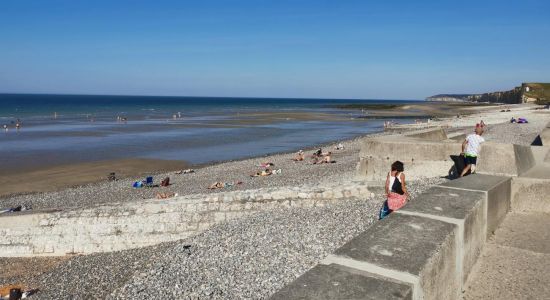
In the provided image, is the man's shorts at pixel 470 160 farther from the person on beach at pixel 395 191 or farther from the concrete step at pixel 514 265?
the concrete step at pixel 514 265

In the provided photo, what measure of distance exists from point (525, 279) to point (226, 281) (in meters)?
4.03

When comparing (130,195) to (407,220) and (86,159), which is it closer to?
(86,159)

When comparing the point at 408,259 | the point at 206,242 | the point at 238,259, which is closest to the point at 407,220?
the point at 408,259

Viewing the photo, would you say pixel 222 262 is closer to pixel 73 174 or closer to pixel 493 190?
pixel 493 190

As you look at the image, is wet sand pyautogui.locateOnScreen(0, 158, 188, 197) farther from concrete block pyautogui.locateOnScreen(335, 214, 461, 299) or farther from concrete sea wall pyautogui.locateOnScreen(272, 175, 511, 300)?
concrete block pyautogui.locateOnScreen(335, 214, 461, 299)

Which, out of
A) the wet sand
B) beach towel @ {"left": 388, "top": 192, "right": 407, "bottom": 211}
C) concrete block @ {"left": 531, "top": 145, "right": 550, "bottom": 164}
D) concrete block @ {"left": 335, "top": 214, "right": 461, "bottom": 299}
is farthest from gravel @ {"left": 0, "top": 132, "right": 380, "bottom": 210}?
concrete block @ {"left": 335, "top": 214, "right": 461, "bottom": 299}

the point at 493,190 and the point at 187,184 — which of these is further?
the point at 187,184

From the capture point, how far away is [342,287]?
7.69 ft

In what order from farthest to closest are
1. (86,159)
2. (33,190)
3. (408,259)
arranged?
(86,159) → (33,190) → (408,259)

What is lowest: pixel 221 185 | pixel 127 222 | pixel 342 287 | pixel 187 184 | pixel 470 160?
pixel 187 184

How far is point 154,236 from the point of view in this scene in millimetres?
10758

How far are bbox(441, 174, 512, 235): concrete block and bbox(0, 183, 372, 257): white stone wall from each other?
492cm

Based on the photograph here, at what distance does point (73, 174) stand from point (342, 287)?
71.5 feet

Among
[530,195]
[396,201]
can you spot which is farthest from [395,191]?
[530,195]
